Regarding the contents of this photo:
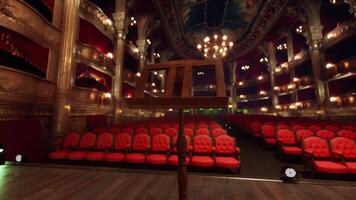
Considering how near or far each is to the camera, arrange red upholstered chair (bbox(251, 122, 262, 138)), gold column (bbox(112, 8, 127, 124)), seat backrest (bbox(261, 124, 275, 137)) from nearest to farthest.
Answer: seat backrest (bbox(261, 124, 275, 137)), red upholstered chair (bbox(251, 122, 262, 138)), gold column (bbox(112, 8, 127, 124))

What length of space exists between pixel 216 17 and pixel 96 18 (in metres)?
13.9

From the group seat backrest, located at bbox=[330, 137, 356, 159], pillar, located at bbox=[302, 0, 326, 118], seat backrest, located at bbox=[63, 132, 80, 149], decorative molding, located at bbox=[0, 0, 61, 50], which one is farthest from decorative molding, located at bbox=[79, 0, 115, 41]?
pillar, located at bbox=[302, 0, 326, 118]

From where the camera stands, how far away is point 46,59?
6.24 meters

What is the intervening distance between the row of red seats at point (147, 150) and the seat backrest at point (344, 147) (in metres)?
1.91

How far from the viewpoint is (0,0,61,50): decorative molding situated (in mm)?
4645

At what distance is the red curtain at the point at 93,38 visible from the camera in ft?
27.7

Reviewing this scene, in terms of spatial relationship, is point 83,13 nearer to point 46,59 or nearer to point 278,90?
point 46,59

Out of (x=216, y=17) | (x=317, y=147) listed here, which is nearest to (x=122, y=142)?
(x=317, y=147)

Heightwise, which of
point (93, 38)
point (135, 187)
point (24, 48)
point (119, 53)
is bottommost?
point (135, 187)

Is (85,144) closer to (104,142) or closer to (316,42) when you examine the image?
(104,142)

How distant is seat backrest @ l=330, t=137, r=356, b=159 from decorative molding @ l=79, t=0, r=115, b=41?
31.9ft

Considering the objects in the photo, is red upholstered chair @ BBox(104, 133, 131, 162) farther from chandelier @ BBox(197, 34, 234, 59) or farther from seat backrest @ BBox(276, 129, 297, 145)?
chandelier @ BBox(197, 34, 234, 59)

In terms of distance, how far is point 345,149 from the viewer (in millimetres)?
3732

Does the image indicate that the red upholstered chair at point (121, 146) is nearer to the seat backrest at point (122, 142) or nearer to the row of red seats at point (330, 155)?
the seat backrest at point (122, 142)
